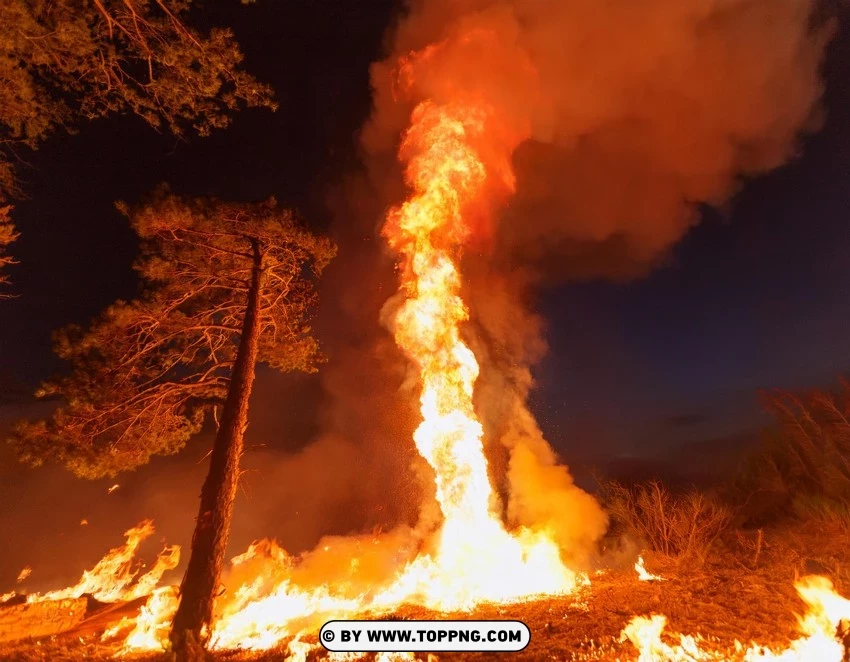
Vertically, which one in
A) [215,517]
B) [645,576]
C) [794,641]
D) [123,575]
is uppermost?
[123,575]

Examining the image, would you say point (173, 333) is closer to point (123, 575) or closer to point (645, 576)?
point (123, 575)

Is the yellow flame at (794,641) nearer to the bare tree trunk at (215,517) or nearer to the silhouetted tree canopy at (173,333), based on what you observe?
the bare tree trunk at (215,517)

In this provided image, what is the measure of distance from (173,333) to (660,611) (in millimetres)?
13700

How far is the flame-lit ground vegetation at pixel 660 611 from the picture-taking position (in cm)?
759

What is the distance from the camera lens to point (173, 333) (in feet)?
38.5

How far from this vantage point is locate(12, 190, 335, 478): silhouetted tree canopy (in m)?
10.4

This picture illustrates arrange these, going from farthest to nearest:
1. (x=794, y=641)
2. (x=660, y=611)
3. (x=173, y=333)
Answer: (x=173, y=333) → (x=660, y=611) → (x=794, y=641)

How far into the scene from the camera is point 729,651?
7.23 metres

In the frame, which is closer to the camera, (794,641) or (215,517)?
(794,641)

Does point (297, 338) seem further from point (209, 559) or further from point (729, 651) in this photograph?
point (729, 651)

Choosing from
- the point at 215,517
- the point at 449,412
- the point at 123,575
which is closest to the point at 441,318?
the point at 449,412

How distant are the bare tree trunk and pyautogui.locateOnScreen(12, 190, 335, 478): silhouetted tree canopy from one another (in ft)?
4.88

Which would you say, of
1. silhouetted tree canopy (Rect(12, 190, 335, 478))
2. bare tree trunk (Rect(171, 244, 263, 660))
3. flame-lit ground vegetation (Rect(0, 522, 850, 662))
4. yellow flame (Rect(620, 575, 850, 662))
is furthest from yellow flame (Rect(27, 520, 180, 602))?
yellow flame (Rect(620, 575, 850, 662))

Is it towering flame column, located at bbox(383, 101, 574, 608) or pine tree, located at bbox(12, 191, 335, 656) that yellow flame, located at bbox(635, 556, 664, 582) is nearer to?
towering flame column, located at bbox(383, 101, 574, 608)
